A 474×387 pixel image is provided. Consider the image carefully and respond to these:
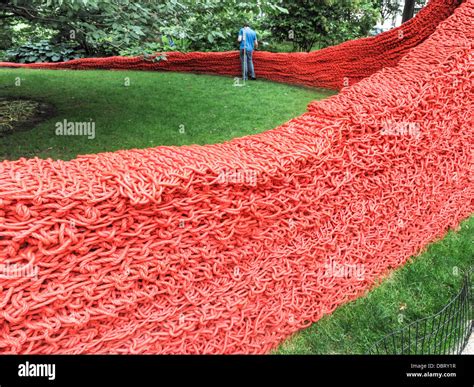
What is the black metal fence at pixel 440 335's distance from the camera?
2.86m

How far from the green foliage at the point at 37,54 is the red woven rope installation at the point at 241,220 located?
1556 centimetres

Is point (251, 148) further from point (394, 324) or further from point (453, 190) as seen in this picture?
point (453, 190)

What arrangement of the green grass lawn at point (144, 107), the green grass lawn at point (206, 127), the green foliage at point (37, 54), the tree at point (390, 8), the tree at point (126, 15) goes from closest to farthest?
the green grass lawn at point (206, 127), the tree at point (126, 15), the green grass lawn at point (144, 107), the green foliage at point (37, 54), the tree at point (390, 8)

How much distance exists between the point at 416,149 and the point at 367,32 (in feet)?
52.9

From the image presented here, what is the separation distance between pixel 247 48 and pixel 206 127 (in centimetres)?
554

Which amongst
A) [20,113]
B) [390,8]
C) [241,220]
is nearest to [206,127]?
[20,113]

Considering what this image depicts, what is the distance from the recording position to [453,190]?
14.5 ft

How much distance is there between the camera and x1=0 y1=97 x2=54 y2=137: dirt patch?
720 cm

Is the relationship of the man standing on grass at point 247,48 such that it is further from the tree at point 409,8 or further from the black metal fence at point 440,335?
the black metal fence at point 440,335

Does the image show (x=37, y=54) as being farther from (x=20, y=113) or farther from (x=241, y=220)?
(x=241, y=220)

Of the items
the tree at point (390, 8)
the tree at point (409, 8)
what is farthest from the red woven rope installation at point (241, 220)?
the tree at point (390, 8)

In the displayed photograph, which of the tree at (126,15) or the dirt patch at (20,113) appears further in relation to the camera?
the dirt patch at (20,113)

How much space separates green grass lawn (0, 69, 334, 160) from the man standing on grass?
611 millimetres

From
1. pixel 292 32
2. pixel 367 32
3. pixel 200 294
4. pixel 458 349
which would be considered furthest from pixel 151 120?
pixel 367 32
